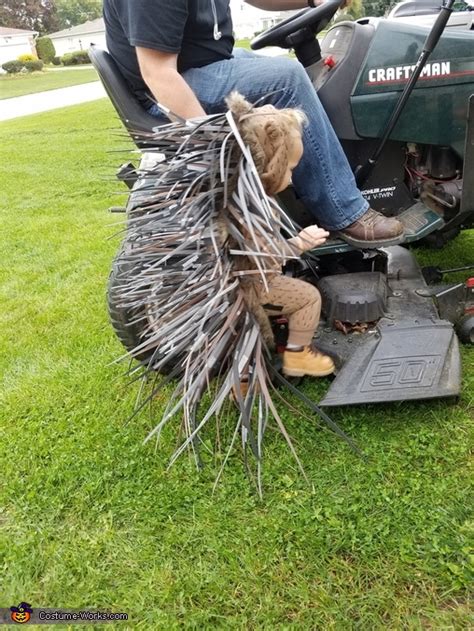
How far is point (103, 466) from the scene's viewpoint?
2186 mm

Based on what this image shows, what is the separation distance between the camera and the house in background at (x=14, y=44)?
157 ft

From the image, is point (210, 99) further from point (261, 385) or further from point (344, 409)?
point (344, 409)

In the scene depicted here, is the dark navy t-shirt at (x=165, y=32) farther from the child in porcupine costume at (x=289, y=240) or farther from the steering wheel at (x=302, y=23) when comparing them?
the child in porcupine costume at (x=289, y=240)

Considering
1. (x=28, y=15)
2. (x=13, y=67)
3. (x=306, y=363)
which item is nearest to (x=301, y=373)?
(x=306, y=363)

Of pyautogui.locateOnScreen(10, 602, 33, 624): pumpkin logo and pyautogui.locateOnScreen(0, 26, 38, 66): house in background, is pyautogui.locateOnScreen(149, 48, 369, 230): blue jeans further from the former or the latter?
pyautogui.locateOnScreen(0, 26, 38, 66): house in background

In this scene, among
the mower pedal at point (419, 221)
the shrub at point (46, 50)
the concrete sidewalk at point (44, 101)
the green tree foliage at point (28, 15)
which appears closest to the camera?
the mower pedal at point (419, 221)

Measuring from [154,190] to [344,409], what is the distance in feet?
3.48

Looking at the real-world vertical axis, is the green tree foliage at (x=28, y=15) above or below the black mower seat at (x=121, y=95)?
below

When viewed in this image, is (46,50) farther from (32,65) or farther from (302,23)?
(302,23)

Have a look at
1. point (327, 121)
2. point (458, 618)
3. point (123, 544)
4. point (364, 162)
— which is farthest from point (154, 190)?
point (458, 618)

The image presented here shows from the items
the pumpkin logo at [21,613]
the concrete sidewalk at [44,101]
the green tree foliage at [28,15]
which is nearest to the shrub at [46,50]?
the green tree foliage at [28,15]

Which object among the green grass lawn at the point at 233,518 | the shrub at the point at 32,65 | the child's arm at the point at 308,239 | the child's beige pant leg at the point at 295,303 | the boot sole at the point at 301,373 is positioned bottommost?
the shrub at the point at 32,65

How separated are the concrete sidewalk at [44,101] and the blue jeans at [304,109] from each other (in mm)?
12994

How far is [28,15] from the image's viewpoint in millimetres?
59500
